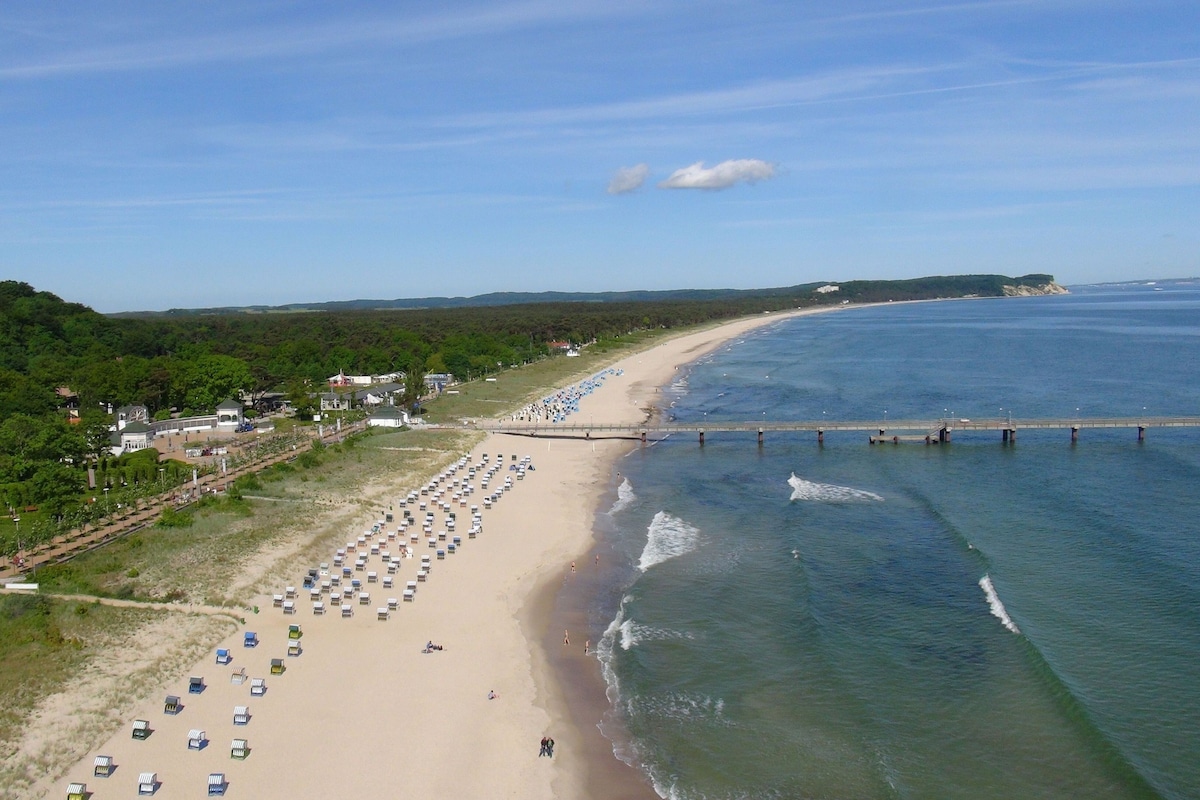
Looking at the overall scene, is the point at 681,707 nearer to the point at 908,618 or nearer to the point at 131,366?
the point at 908,618

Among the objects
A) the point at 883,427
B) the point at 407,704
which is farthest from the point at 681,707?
the point at 883,427

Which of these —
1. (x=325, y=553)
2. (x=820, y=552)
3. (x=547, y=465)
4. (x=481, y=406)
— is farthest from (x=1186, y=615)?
(x=481, y=406)

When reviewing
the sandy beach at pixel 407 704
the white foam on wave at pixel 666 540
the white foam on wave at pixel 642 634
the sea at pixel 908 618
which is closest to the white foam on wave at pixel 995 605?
the sea at pixel 908 618

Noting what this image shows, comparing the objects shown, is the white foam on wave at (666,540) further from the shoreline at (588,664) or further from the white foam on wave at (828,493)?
the white foam on wave at (828,493)

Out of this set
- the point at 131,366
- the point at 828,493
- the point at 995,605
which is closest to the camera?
the point at 995,605

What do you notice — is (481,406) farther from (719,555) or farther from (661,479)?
(719,555)
